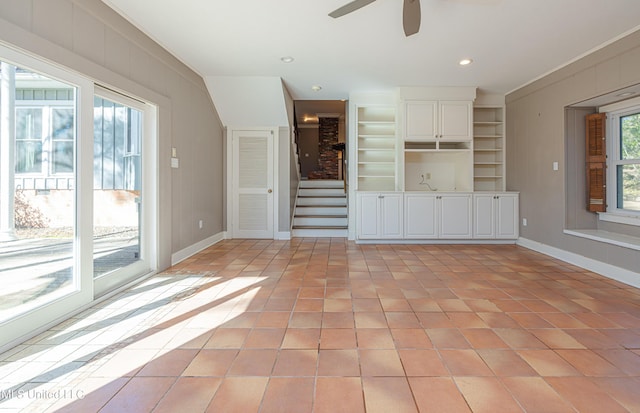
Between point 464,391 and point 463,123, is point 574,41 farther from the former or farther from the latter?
point 464,391

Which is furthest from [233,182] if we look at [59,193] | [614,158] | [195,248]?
[614,158]

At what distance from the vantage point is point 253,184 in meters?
6.11

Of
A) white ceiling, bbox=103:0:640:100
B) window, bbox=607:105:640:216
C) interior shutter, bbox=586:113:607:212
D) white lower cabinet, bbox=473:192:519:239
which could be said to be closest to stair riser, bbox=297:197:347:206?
white lower cabinet, bbox=473:192:519:239

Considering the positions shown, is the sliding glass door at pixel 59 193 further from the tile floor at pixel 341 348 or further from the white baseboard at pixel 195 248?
the white baseboard at pixel 195 248

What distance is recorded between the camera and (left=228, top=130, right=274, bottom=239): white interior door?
6.08 metres

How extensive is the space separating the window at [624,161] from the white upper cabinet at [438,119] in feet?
5.94

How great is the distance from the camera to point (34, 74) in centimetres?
218

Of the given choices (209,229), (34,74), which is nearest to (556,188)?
(209,229)

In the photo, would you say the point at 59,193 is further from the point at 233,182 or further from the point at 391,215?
the point at 391,215

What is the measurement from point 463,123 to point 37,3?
5327mm

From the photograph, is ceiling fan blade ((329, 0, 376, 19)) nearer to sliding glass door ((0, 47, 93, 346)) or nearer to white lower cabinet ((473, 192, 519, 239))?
sliding glass door ((0, 47, 93, 346))

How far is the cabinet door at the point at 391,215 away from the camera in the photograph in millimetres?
5398

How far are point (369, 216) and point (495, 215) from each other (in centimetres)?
208

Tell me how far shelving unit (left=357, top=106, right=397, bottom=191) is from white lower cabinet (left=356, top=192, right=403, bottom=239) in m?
0.63
